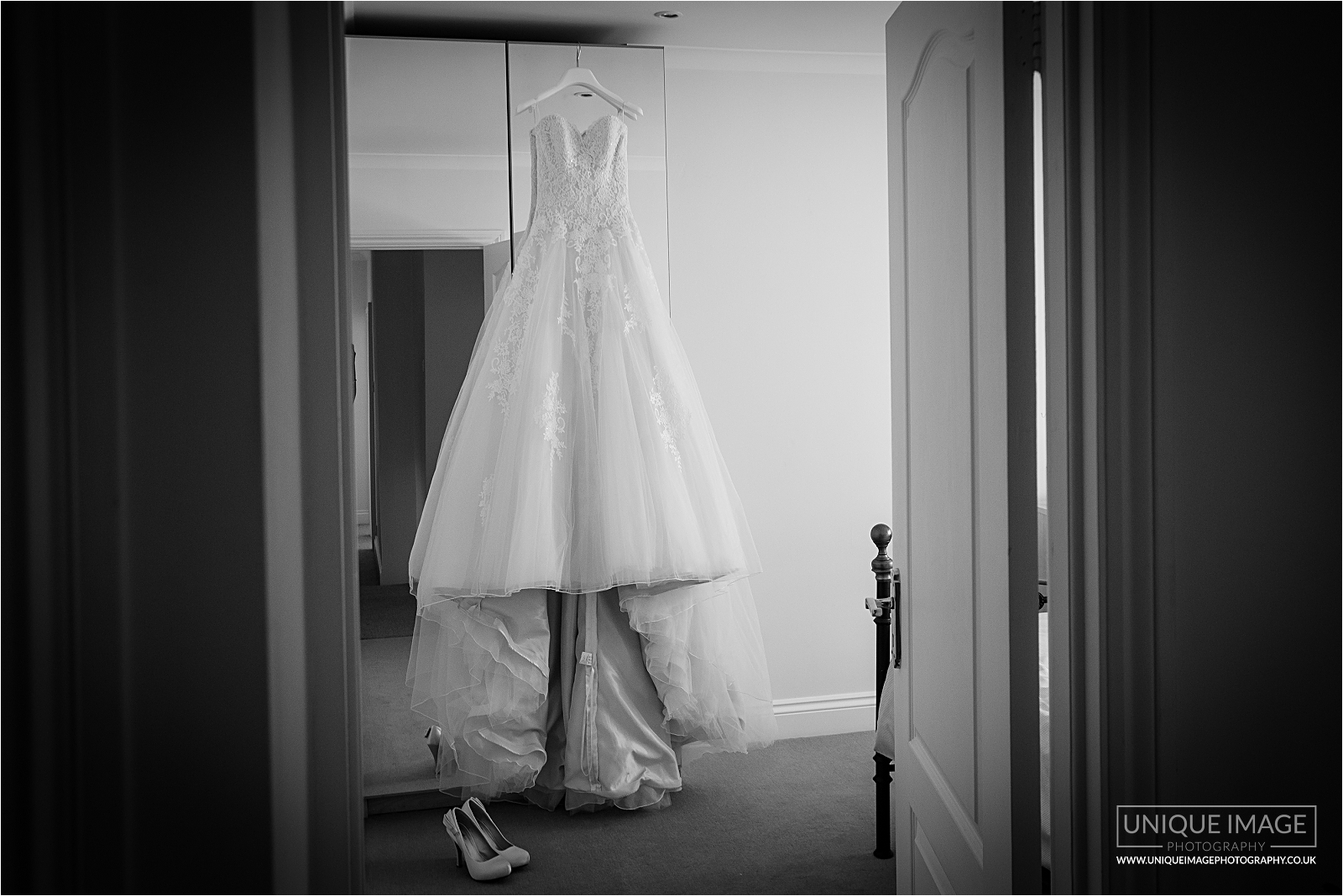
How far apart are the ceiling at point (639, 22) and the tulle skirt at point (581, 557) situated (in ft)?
2.21

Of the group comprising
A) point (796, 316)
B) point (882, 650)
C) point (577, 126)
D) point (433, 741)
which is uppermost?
point (577, 126)

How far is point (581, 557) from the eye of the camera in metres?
2.67

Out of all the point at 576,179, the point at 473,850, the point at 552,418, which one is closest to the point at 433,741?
the point at 473,850

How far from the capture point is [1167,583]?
116cm

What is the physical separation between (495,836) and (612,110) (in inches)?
86.2

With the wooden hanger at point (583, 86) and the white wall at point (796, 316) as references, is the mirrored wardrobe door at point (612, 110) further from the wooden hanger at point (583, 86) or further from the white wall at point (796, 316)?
the white wall at point (796, 316)

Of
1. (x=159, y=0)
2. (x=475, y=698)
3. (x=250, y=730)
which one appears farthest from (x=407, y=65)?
(x=250, y=730)

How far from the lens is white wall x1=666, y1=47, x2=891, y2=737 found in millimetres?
3402

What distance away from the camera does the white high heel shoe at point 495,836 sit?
2.49 metres

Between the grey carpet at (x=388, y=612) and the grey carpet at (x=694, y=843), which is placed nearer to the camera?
the grey carpet at (x=694, y=843)

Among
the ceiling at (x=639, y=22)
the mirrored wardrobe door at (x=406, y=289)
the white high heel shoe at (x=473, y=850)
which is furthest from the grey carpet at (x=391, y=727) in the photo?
the ceiling at (x=639, y=22)

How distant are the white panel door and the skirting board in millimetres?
1622

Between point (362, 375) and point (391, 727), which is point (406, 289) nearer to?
point (362, 375)

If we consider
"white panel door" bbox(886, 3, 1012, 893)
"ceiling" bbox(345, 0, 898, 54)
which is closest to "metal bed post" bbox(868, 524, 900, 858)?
"white panel door" bbox(886, 3, 1012, 893)
